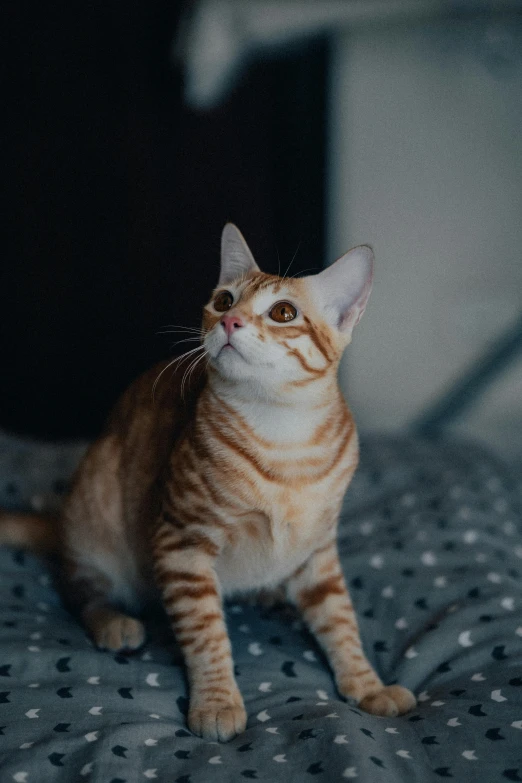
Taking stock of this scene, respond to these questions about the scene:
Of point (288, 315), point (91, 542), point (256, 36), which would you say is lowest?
point (91, 542)

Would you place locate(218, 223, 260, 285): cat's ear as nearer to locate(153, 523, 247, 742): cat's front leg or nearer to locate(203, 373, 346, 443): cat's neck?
locate(203, 373, 346, 443): cat's neck

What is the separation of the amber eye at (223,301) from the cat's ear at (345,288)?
0.13 meters

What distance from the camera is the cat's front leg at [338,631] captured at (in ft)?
3.63

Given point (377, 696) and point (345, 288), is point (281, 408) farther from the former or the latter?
point (377, 696)

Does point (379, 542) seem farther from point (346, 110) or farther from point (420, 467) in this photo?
point (346, 110)

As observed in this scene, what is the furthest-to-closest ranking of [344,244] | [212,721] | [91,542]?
[344,244] < [91,542] < [212,721]

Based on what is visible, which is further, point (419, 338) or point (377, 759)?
point (419, 338)

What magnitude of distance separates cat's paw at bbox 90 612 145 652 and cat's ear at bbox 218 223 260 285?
0.61 metres

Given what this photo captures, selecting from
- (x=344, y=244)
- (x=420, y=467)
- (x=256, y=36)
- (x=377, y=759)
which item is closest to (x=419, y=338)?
(x=344, y=244)

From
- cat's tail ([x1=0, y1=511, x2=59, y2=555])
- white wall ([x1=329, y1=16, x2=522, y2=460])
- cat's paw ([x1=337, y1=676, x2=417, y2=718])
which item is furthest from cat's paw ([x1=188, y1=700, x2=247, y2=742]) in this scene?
white wall ([x1=329, y1=16, x2=522, y2=460])

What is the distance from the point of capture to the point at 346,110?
2.49 meters

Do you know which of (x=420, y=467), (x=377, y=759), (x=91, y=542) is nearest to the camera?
(x=377, y=759)

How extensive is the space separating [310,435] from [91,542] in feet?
1.69

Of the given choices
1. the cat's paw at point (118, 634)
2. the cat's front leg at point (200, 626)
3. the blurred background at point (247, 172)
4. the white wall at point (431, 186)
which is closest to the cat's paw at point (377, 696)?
the cat's front leg at point (200, 626)
